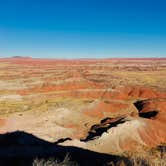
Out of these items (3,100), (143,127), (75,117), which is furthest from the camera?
(3,100)

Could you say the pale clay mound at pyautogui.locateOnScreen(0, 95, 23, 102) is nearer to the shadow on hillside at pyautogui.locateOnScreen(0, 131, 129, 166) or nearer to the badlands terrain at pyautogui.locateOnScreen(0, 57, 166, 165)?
the badlands terrain at pyautogui.locateOnScreen(0, 57, 166, 165)

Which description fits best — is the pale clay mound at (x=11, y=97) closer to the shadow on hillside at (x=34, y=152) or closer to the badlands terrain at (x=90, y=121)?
the badlands terrain at (x=90, y=121)

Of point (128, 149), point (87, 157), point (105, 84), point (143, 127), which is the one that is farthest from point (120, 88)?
point (87, 157)

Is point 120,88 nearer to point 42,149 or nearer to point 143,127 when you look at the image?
point 143,127

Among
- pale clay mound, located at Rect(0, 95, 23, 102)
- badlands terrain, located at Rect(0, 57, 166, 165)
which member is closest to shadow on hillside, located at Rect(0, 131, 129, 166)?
badlands terrain, located at Rect(0, 57, 166, 165)

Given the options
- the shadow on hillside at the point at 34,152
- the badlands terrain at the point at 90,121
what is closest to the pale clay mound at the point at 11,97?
the badlands terrain at the point at 90,121

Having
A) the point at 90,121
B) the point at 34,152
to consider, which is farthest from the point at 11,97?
the point at 34,152

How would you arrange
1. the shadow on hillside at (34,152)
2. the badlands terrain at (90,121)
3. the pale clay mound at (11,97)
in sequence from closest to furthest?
1. the shadow on hillside at (34,152)
2. the badlands terrain at (90,121)
3. the pale clay mound at (11,97)

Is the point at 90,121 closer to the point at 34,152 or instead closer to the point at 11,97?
the point at 34,152
